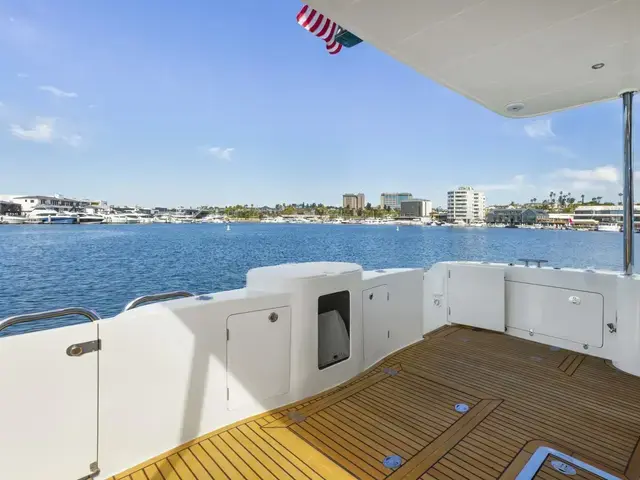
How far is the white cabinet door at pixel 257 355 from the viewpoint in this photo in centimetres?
204

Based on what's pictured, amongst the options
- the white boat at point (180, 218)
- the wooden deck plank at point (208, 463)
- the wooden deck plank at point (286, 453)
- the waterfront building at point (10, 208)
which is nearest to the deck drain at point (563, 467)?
the wooden deck plank at point (286, 453)

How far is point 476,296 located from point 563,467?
2.41m

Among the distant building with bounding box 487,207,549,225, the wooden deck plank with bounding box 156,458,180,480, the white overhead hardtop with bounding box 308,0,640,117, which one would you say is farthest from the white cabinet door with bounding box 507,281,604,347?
the distant building with bounding box 487,207,549,225

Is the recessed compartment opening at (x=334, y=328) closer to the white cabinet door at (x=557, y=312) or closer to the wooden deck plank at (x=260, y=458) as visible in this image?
the wooden deck plank at (x=260, y=458)

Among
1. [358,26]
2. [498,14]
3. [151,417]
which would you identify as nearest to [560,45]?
[498,14]

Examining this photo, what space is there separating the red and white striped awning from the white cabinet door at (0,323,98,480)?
92.5 inches

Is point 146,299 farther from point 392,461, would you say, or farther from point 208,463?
point 392,461

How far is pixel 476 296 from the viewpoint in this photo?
394 cm

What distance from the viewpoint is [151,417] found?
1.72 metres

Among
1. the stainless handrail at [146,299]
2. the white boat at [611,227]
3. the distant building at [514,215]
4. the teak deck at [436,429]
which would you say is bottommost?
the teak deck at [436,429]

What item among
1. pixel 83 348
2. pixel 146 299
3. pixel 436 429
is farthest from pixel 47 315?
pixel 436 429

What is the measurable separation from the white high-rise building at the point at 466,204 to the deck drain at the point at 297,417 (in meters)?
46.9

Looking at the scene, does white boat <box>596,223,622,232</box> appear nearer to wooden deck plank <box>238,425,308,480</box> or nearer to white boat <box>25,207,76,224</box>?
wooden deck plank <box>238,425,308,480</box>

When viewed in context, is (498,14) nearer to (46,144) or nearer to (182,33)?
(182,33)
